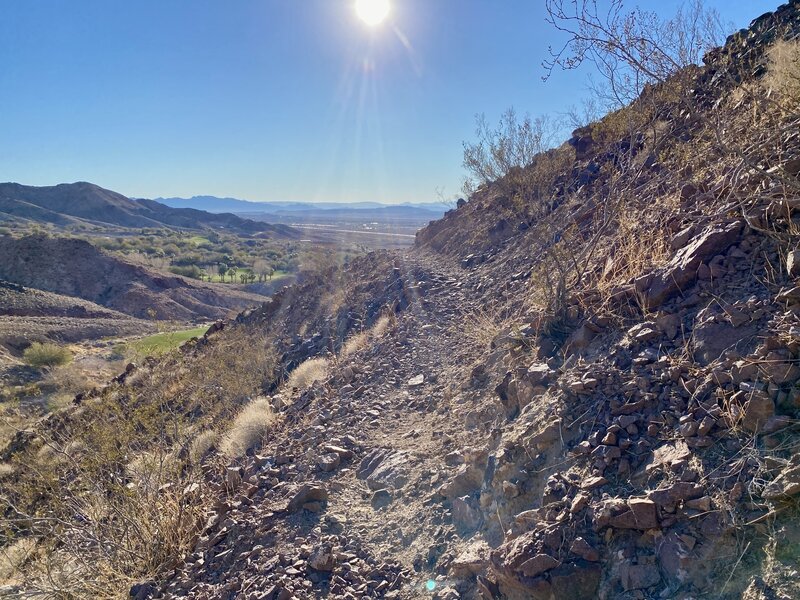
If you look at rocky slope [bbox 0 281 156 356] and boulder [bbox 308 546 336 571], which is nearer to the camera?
boulder [bbox 308 546 336 571]

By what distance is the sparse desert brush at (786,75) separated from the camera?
4535 mm

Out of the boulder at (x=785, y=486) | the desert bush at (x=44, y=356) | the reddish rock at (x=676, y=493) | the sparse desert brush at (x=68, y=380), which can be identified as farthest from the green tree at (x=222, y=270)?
the boulder at (x=785, y=486)

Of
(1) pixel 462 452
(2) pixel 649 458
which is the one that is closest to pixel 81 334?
(1) pixel 462 452

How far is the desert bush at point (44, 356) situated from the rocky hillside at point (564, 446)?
18.9m

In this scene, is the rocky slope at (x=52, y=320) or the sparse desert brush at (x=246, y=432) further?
the rocky slope at (x=52, y=320)

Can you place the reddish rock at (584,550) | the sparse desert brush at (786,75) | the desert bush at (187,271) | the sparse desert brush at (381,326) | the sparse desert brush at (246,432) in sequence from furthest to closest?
1. the desert bush at (187,271)
2. the sparse desert brush at (381,326)
3. the sparse desert brush at (246,432)
4. the sparse desert brush at (786,75)
5. the reddish rock at (584,550)

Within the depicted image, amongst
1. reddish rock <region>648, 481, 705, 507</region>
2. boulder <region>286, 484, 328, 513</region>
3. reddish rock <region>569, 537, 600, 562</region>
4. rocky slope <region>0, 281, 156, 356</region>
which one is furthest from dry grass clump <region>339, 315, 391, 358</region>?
rocky slope <region>0, 281, 156, 356</region>

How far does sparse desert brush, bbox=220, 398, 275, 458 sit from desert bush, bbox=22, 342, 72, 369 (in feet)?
70.2

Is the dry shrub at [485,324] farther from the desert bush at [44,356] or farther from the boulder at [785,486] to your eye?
the desert bush at [44,356]

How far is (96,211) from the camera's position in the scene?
108 m

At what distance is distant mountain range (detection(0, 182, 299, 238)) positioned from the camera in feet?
303

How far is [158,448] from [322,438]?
5.85 ft

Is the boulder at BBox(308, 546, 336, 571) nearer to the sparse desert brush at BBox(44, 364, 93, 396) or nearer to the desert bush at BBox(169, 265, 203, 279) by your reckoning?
the sparse desert brush at BBox(44, 364, 93, 396)

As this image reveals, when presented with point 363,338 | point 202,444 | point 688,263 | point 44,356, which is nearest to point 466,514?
point 688,263
